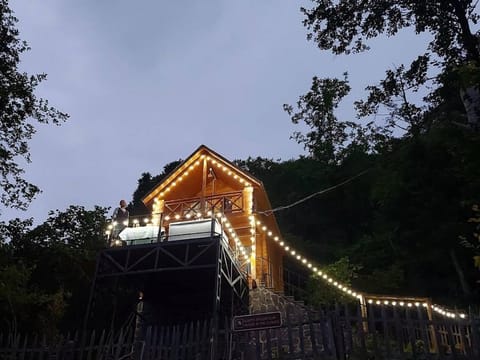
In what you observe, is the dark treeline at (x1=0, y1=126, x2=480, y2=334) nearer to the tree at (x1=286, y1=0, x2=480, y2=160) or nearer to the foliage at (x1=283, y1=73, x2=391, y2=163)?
the tree at (x1=286, y1=0, x2=480, y2=160)

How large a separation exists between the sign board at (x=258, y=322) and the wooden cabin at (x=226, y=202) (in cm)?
728

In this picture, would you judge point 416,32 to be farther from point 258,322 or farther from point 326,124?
point 326,124

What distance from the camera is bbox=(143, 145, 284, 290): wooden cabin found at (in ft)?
48.4

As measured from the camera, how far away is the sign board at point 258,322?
21.2 feet

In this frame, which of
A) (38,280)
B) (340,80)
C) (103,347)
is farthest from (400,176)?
(340,80)

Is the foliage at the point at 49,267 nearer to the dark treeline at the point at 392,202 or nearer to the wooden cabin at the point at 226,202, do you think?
the dark treeline at the point at 392,202

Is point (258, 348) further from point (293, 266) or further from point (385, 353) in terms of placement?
point (293, 266)

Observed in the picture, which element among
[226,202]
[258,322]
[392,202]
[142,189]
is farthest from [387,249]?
[142,189]

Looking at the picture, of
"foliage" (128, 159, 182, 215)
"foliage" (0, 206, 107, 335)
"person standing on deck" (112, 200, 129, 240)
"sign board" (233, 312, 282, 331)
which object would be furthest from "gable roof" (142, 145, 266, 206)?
"foliage" (128, 159, 182, 215)

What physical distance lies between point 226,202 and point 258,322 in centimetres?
941

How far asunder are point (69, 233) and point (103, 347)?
40.3 feet

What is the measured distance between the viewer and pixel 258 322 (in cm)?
654

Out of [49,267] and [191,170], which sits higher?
[191,170]

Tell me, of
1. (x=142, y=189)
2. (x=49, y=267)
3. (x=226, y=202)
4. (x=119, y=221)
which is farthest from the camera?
(x=142, y=189)
